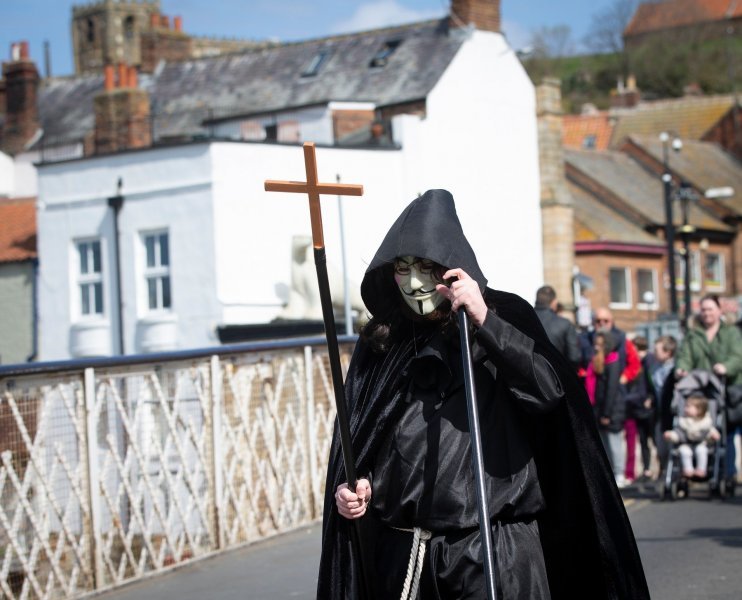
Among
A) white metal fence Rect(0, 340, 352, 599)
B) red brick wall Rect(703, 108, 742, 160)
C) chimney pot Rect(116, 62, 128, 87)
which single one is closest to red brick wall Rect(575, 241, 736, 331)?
red brick wall Rect(703, 108, 742, 160)

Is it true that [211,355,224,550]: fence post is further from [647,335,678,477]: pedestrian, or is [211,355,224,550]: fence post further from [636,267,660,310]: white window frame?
[636,267,660,310]: white window frame

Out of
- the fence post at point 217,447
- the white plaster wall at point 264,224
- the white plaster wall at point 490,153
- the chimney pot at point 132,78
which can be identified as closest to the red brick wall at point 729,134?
the white plaster wall at point 490,153

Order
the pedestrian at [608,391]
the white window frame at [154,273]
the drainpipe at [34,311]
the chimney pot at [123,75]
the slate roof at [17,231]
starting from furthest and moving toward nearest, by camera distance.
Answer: the chimney pot at [123,75]
the slate roof at [17,231]
the drainpipe at [34,311]
the white window frame at [154,273]
the pedestrian at [608,391]

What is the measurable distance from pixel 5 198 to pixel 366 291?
40737 millimetres

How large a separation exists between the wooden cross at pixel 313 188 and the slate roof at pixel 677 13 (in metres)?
115

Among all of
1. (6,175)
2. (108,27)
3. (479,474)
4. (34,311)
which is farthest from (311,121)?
(108,27)

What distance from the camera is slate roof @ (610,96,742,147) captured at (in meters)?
69.4

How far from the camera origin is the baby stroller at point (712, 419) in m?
13.8

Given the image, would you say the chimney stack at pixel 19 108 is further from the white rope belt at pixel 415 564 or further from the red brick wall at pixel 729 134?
the white rope belt at pixel 415 564

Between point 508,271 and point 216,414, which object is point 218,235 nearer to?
point 508,271

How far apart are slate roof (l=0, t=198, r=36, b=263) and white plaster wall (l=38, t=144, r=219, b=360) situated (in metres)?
1.55

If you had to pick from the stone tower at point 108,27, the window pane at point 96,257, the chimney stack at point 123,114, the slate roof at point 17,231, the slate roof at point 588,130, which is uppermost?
the stone tower at point 108,27

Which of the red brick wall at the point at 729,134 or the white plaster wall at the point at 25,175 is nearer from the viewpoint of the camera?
the white plaster wall at the point at 25,175

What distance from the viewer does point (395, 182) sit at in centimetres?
3362
